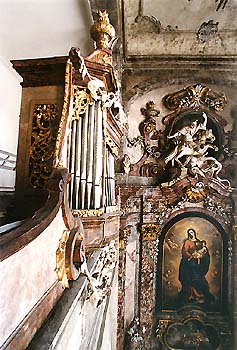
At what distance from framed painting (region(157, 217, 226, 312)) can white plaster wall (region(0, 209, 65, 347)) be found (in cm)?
447

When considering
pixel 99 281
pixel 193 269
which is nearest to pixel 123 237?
pixel 193 269

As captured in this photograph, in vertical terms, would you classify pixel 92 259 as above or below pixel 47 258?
below

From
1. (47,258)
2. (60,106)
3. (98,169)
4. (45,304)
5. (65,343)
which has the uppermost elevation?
(60,106)

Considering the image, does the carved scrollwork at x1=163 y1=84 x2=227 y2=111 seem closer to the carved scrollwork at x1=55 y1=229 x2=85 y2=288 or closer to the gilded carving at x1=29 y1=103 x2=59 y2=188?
the gilded carving at x1=29 y1=103 x2=59 y2=188


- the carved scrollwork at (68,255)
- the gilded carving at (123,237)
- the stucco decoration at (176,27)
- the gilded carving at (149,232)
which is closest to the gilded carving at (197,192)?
the gilded carving at (149,232)

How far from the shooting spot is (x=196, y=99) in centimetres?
581

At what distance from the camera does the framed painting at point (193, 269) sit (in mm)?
5656

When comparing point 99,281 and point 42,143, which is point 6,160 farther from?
point 99,281

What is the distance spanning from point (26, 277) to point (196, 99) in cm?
528

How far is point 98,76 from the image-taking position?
9.02ft

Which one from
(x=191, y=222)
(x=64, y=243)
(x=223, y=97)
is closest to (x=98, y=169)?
(x=64, y=243)

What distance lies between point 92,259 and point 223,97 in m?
4.28

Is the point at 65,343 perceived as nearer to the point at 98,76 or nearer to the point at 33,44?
the point at 98,76

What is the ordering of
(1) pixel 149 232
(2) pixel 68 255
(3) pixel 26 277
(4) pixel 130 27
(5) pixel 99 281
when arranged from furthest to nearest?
(1) pixel 149 232 < (4) pixel 130 27 < (5) pixel 99 281 < (2) pixel 68 255 < (3) pixel 26 277
